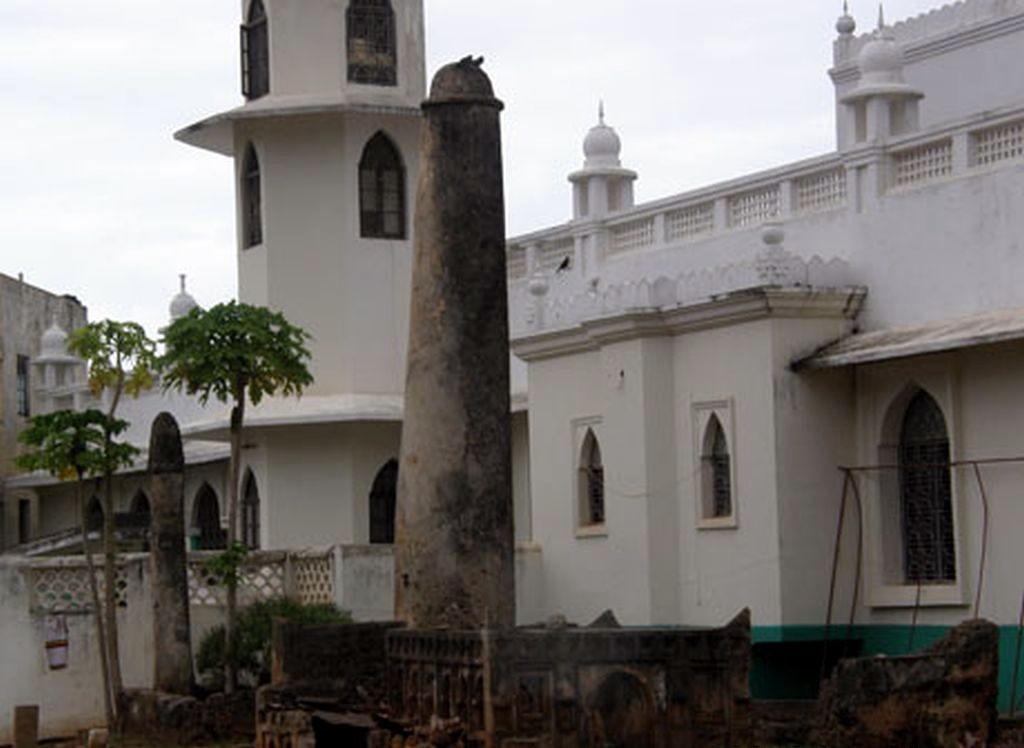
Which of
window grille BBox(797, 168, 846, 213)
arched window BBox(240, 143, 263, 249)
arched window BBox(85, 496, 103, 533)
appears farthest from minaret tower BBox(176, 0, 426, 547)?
arched window BBox(85, 496, 103, 533)

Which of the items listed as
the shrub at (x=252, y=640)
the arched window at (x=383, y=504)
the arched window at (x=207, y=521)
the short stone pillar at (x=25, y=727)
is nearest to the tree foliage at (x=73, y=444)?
the shrub at (x=252, y=640)

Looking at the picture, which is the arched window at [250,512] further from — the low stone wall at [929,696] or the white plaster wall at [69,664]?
the low stone wall at [929,696]

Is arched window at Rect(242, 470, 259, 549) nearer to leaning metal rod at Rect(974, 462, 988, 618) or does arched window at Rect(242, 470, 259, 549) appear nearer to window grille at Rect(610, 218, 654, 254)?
window grille at Rect(610, 218, 654, 254)

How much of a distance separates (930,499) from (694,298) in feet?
11.6

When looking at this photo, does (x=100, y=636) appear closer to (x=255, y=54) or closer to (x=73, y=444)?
(x=73, y=444)

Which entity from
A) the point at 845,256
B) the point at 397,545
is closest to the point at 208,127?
the point at 845,256

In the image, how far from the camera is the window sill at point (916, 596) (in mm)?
26172

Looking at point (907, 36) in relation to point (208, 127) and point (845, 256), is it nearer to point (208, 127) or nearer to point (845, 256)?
point (845, 256)

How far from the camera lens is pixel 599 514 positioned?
30.6 m

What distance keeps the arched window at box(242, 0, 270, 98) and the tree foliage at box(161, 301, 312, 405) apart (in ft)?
19.3

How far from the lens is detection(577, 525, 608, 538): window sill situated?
30.1m

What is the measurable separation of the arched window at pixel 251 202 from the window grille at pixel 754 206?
8.15 m

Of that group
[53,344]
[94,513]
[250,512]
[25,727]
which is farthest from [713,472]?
[53,344]

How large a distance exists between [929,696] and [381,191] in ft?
52.4
